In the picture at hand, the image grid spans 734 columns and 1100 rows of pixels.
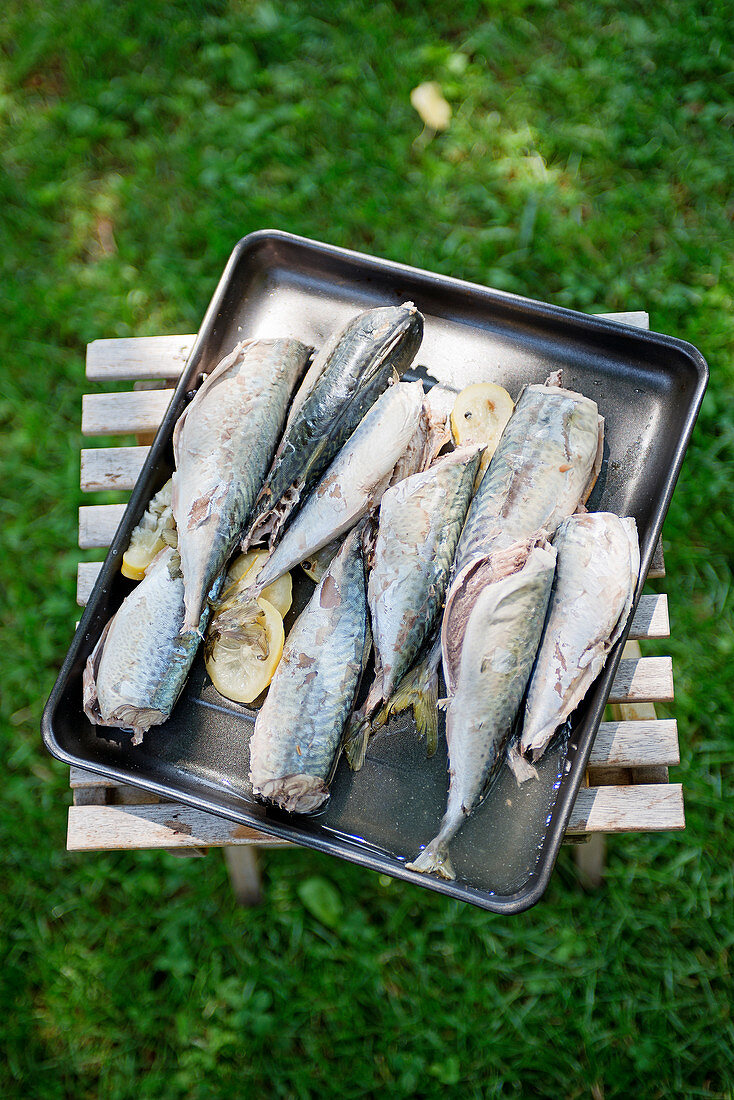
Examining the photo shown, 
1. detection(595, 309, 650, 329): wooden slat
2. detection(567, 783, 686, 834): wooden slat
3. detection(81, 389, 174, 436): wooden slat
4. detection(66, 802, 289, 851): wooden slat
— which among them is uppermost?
detection(595, 309, 650, 329): wooden slat

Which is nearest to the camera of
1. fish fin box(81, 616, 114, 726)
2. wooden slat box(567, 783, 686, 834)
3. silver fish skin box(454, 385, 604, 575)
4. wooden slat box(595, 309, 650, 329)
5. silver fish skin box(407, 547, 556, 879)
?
silver fish skin box(407, 547, 556, 879)

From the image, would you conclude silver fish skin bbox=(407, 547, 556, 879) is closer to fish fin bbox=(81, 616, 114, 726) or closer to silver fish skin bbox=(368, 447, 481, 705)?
silver fish skin bbox=(368, 447, 481, 705)

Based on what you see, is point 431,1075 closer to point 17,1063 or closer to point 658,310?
point 17,1063

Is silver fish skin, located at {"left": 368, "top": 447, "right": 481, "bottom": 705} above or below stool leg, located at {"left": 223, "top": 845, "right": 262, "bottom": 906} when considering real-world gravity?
above

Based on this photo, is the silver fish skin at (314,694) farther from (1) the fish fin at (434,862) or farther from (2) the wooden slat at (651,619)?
(2) the wooden slat at (651,619)

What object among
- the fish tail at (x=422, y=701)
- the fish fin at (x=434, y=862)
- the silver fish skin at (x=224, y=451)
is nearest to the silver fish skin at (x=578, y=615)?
the fish tail at (x=422, y=701)

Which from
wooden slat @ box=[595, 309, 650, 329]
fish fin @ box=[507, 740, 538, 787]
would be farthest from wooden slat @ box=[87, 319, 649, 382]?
fish fin @ box=[507, 740, 538, 787]
